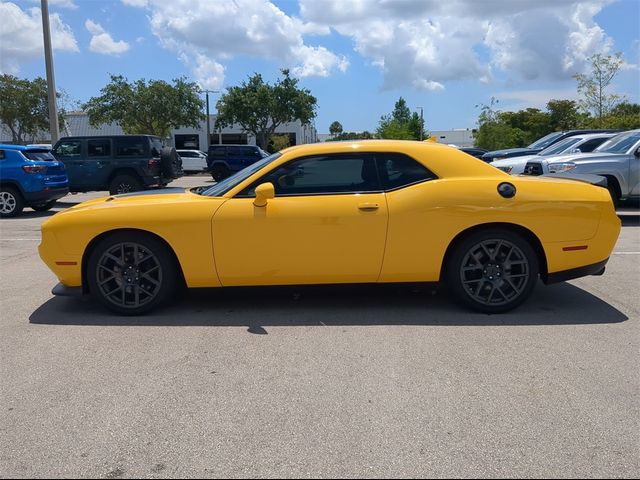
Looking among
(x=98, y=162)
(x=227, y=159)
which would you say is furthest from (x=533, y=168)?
(x=227, y=159)

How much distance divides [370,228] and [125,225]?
6.93 feet

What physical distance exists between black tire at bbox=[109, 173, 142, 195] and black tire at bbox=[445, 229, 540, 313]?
12.0 meters

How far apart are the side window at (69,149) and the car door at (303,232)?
12.3 meters

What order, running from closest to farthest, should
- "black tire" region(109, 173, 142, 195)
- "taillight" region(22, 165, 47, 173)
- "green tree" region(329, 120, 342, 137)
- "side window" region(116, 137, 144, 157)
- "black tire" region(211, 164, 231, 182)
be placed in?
"taillight" region(22, 165, 47, 173) → "black tire" region(109, 173, 142, 195) → "side window" region(116, 137, 144, 157) → "black tire" region(211, 164, 231, 182) → "green tree" region(329, 120, 342, 137)

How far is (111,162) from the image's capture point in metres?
15.4

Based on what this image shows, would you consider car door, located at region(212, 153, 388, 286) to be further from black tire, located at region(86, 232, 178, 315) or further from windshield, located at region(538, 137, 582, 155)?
windshield, located at region(538, 137, 582, 155)

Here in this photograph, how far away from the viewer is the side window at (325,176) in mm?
4992

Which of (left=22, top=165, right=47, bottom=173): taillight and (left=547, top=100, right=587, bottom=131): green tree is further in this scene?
(left=547, top=100, right=587, bottom=131): green tree

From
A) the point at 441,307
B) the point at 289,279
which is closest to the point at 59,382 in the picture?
the point at 289,279

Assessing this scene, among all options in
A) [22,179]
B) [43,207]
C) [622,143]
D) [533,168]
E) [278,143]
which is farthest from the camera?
[278,143]

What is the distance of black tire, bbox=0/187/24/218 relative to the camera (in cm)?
1278

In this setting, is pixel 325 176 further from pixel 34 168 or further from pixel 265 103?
pixel 265 103

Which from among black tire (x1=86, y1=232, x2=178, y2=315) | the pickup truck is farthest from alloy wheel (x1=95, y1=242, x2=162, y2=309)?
the pickup truck

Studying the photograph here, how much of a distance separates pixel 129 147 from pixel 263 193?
11.8 meters
